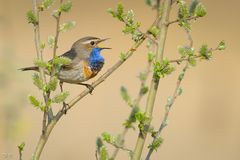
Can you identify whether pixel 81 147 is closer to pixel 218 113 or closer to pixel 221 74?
pixel 218 113

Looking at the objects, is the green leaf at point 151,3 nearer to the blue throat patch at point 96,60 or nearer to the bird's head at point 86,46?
the blue throat patch at point 96,60

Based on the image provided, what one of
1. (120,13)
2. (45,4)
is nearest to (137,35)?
(120,13)

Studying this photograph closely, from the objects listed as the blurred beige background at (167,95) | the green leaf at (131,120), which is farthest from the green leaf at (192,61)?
→ the blurred beige background at (167,95)

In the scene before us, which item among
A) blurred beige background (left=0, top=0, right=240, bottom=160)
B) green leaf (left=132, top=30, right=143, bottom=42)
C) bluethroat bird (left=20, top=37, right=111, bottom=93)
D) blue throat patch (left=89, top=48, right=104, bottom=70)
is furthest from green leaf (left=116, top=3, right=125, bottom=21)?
blurred beige background (left=0, top=0, right=240, bottom=160)

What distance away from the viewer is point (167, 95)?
1061 centimetres

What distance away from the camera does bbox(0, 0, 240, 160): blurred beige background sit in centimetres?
918

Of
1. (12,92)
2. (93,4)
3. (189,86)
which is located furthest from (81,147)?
(12,92)

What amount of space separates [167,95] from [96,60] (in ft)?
16.0

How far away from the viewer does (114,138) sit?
2.79m

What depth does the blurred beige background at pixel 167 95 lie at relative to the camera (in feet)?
30.1

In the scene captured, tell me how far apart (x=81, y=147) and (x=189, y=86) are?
2070mm

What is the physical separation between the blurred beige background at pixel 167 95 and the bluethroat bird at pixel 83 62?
4.83 feet

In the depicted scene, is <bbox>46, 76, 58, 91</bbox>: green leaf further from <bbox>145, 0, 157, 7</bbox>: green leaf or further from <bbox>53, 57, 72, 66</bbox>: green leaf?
<bbox>145, 0, 157, 7</bbox>: green leaf

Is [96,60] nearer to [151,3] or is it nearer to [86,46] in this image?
[86,46]
